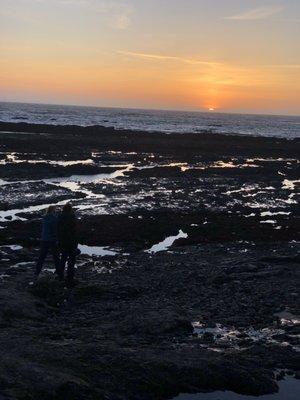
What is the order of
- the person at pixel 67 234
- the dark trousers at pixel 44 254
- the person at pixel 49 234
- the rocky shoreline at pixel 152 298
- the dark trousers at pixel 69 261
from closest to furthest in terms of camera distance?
the rocky shoreline at pixel 152 298 < the dark trousers at pixel 69 261 < the person at pixel 67 234 < the dark trousers at pixel 44 254 < the person at pixel 49 234

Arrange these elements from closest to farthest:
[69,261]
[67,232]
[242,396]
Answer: [242,396]
[69,261]
[67,232]

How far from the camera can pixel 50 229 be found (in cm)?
1415

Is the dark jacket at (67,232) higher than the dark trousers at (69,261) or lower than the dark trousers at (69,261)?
higher

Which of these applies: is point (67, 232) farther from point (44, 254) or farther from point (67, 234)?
point (44, 254)

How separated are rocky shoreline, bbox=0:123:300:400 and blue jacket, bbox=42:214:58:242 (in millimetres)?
1175

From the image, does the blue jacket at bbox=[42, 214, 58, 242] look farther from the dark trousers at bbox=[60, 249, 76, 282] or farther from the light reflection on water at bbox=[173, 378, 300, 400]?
the light reflection on water at bbox=[173, 378, 300, 400]

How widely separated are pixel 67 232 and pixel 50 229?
689 millimetres

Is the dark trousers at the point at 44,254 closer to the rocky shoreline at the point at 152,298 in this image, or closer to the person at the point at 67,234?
the person at the point at 67,234

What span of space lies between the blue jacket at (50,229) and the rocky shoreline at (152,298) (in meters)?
1.18

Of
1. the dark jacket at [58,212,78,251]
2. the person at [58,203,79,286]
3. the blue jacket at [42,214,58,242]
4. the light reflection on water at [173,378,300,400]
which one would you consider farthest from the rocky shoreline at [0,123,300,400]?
the blue jacket at [42,214,58,242]

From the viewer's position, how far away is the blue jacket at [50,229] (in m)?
14.1

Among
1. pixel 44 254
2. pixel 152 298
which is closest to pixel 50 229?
pixel 44 254

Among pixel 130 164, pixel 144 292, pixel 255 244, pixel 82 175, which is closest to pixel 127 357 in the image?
pixel 144 292

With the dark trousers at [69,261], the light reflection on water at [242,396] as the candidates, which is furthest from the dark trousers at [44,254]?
the light reflection on water at [242,396]
